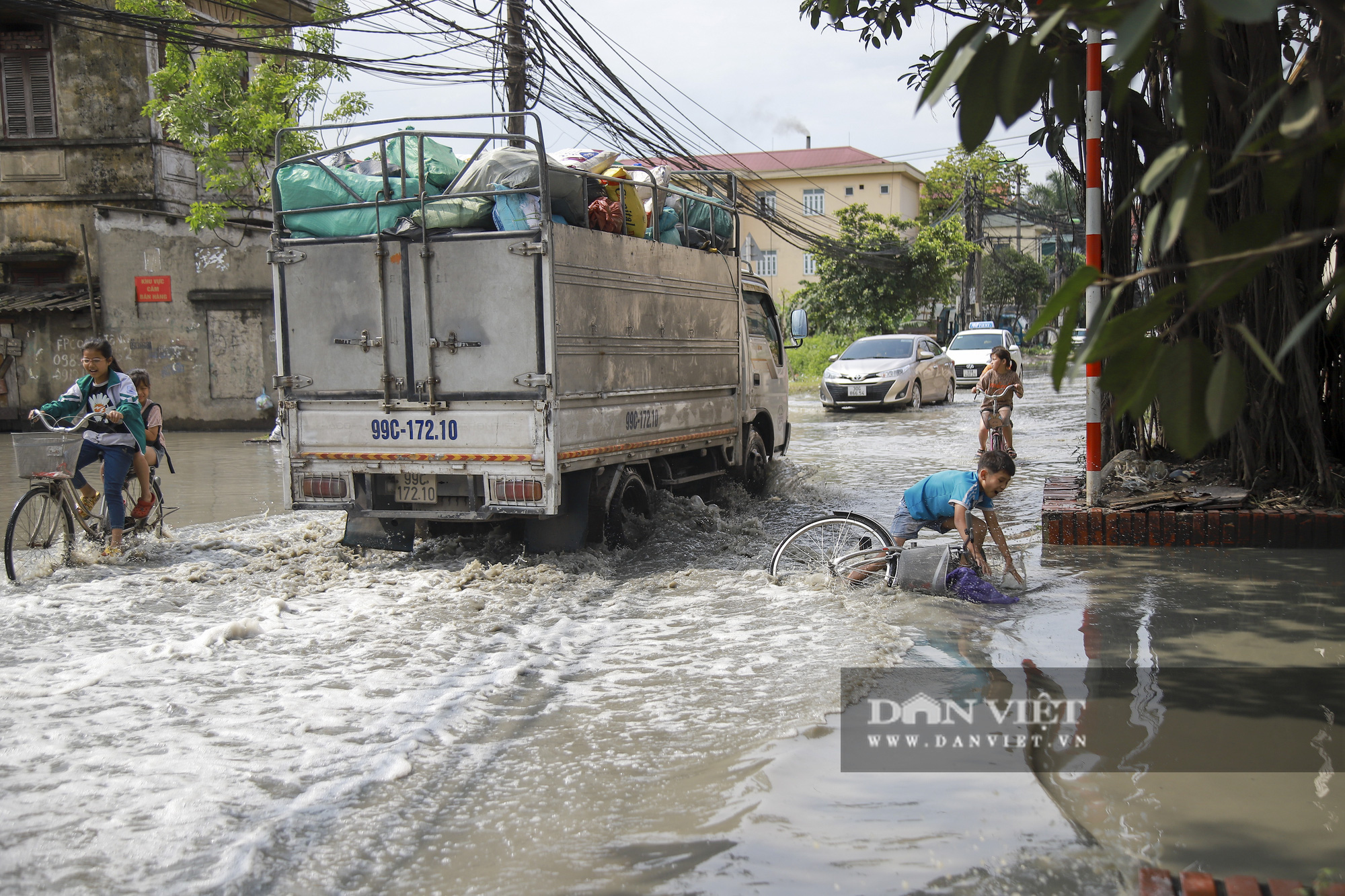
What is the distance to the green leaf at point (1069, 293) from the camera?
160 cm

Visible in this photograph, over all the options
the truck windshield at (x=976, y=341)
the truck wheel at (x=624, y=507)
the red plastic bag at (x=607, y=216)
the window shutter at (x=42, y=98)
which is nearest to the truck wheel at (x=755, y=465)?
the truck wheel at (x=624, y=507)

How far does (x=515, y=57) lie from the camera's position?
1280 cm

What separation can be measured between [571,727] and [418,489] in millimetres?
3408

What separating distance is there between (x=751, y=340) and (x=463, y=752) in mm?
7349

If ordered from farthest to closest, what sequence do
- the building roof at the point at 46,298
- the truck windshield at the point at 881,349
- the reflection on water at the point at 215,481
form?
the truck windshield at the point at 881,349 → the building roof at the point at 46,298 → the reflection on water at the point at 215,481

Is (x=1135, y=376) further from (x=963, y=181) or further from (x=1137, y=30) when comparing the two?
(x=963, y=181)

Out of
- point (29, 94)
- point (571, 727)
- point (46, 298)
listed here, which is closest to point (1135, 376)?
point (571, 727)

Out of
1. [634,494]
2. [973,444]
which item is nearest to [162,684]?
[634,494]

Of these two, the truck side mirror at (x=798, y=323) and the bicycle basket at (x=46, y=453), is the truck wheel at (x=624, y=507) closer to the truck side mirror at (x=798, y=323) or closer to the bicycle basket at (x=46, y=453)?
the truck side mirror at (x=798, y=323)

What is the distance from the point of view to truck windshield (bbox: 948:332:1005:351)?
2850 centimetres

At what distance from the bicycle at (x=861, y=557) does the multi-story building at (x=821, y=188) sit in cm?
4880

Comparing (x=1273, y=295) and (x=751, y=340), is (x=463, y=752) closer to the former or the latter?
(x=1273, y=295)

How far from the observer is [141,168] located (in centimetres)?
2055

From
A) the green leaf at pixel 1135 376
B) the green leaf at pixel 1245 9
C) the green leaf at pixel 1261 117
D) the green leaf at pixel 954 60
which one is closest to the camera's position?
the green leaf at pixel 1245 9
